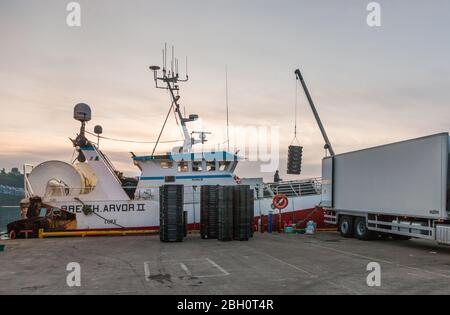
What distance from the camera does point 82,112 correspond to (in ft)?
73.5

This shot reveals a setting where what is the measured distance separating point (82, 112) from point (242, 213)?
1075 centimetres

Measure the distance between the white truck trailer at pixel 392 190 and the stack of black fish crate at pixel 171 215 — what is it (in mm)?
7807

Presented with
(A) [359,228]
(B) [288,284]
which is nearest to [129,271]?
(B) [288,284]

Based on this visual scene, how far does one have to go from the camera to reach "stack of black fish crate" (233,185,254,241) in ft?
59.2

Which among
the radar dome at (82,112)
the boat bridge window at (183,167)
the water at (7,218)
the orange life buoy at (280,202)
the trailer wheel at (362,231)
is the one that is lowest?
the water at (7,218)

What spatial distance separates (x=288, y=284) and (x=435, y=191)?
7.72m

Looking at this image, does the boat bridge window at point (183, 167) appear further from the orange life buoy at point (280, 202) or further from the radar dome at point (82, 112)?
the radar dome at point (82, 112)

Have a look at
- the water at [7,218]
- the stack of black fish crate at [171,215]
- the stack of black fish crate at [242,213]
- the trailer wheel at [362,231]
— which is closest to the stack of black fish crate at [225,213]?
the stack of black fish crate at [242,213]

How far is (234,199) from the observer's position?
60.8 ft

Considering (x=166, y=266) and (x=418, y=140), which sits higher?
(x=418, y=140)

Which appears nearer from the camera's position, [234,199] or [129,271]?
[129,271]

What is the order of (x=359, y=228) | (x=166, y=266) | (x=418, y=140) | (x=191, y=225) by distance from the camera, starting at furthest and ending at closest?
(x=191, y=225)
(x=359, y=228)
(x=418, y=140)
(x=166, y=266)

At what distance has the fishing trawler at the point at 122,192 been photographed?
70.0 feet

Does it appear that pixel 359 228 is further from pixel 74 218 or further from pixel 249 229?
pixel 74 218
